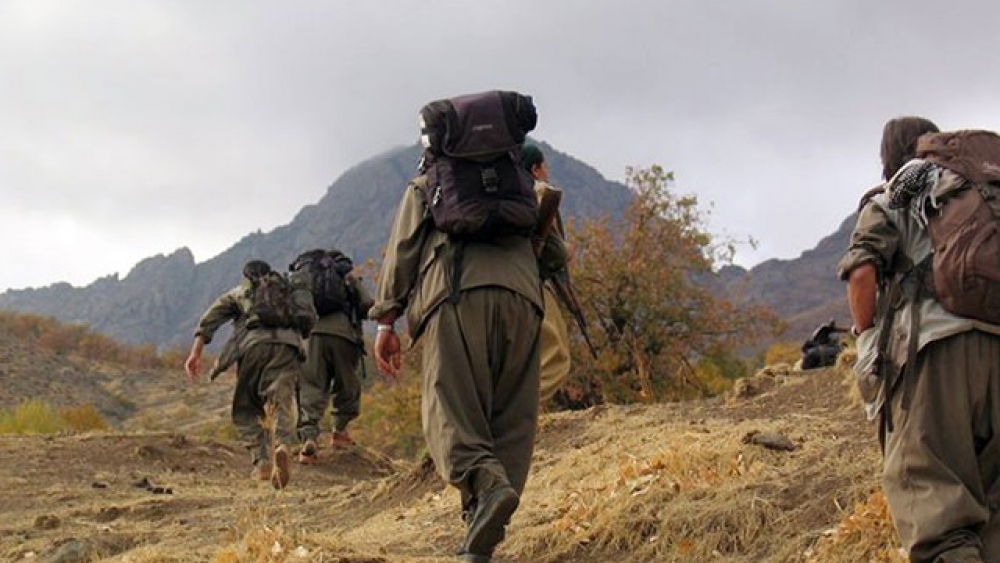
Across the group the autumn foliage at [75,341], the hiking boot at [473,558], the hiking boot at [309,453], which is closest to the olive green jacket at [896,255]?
the hiking boot at [473,558]

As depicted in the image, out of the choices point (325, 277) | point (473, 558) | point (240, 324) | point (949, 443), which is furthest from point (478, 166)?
point (325, 277)

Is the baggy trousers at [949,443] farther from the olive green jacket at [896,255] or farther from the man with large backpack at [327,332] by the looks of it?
the man with large backpack at [327,332]

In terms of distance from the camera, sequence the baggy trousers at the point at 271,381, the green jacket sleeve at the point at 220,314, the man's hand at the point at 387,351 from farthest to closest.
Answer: the green jacket sleeve at the point at 220,314, the baggy trousers at the point at 271,381, the man's hand at the point at 387,351

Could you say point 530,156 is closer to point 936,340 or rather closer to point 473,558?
point 473,558

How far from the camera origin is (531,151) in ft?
18.6

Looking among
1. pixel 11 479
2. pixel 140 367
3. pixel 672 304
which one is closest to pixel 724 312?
pixel 672 304

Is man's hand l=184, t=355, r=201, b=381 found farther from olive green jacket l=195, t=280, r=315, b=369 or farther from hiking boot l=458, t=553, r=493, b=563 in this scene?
hiking boot l=458, t=553, r=493, b=563

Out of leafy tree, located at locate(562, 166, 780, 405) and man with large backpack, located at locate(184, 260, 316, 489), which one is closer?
man with large backpack, located at locate(184, 260, 316, 489)

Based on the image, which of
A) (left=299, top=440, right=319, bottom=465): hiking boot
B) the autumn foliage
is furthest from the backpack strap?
the autumn foliage

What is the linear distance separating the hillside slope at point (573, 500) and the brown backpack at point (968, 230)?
3.81 feet

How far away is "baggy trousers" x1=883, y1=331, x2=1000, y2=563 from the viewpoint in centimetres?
409

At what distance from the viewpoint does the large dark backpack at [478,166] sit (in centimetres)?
518

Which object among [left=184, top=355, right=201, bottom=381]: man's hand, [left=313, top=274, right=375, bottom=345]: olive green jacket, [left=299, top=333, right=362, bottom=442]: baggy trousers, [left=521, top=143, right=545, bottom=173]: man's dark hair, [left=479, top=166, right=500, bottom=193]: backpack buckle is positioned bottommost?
[left=299, top=333, right=362, bottom=442]: baggy trousers

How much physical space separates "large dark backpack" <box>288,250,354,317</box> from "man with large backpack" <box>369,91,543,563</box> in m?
6.43
